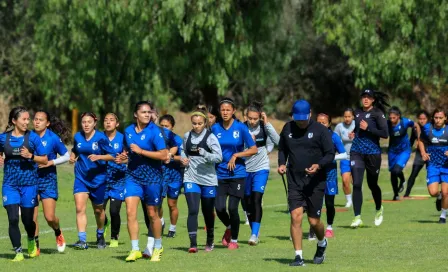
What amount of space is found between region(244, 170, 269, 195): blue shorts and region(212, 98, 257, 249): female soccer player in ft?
2.46

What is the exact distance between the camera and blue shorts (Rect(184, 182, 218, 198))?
1482 cm

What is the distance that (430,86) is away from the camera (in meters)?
49.1

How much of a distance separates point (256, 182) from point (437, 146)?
415 centimetres

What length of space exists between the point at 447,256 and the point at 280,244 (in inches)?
114

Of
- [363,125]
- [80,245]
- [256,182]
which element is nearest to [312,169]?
[256,182]

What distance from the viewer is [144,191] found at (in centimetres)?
1377

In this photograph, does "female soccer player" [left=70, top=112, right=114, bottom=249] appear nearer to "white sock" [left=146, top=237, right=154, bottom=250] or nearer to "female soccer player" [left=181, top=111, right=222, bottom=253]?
"female soccer player" [left=181, top=111, right=222, bottom=253]

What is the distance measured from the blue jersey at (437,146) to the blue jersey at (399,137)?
5421 mm

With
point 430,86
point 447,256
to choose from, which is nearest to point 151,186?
point 447,256

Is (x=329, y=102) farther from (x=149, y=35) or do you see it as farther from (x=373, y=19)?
(x=149, y=35)

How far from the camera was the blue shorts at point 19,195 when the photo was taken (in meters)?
13.9

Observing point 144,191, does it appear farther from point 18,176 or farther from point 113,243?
point 113,243

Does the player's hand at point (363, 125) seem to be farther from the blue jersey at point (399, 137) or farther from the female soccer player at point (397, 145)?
the blue jersey at point (399, 137)

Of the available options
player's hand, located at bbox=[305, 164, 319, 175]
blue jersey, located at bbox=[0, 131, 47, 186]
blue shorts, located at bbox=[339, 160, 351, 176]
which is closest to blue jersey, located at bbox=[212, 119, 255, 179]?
player's hand, located at bbox=[305, 164, 319, 175]
